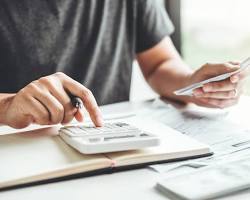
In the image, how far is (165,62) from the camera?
1.34 m

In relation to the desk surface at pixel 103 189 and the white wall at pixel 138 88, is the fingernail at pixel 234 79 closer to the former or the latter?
the desk surface at pixel 103 189

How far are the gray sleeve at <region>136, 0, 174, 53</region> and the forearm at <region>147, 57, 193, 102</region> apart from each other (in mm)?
88

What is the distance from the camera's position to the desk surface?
0.55 metres

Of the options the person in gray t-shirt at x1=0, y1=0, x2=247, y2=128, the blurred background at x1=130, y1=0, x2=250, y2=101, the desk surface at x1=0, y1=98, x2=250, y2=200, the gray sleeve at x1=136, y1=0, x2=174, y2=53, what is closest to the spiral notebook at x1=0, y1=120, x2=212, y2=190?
the desk surface at x1=0, y1=98, x2=250, y2=200

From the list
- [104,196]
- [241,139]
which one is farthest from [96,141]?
[241,139]

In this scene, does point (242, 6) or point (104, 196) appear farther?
point (242, 6)

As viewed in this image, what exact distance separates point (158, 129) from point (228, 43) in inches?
38.6

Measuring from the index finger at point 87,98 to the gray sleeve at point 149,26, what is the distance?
2.14 ft

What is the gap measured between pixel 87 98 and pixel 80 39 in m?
0.56

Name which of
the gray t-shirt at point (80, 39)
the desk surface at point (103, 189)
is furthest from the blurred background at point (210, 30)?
the desk surface at point (103, 189)

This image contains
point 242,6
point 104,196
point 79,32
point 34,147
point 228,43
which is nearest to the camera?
point 104,196

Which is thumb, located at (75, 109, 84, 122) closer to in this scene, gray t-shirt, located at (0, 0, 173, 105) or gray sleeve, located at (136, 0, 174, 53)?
gray t-shirt, located at (0, 0, 173, 105)

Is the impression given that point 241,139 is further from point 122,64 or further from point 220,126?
point 122,64

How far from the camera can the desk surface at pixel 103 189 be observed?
553 millimetres
